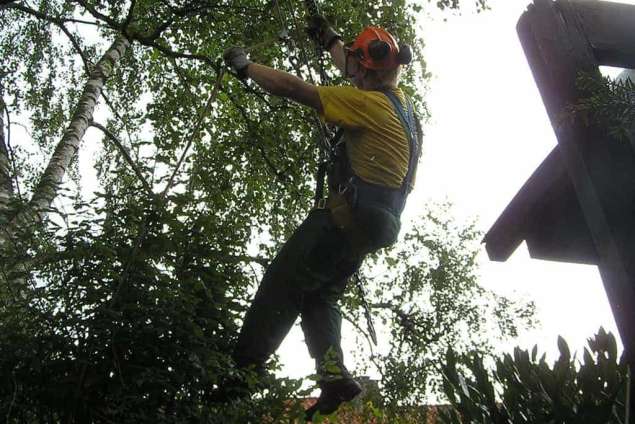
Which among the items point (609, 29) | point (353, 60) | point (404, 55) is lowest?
point (609, 29)

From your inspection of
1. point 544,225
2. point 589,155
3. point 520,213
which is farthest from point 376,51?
point 589,155

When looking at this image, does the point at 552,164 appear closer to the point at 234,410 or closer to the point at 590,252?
the point at 590,252

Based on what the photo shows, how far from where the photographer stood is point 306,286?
328 cm

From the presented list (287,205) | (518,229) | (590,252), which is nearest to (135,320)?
(518,229)

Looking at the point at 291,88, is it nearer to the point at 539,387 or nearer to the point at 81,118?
the point at 539,387

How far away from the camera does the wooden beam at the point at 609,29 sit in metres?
2.67

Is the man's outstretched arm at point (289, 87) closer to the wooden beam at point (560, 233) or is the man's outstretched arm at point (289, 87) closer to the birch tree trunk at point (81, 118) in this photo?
the wooden beam at point (560, 233)

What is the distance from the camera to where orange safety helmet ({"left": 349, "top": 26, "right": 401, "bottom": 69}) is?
3.49 metres

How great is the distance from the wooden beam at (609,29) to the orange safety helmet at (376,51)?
1072 millimetres

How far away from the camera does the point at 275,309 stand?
3264 millimetres

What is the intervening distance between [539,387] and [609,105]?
3.93 feet

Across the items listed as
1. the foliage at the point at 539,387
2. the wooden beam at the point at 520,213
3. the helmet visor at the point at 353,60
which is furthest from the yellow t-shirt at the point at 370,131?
the foliage at the point at 539,387

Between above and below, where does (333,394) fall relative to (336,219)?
below

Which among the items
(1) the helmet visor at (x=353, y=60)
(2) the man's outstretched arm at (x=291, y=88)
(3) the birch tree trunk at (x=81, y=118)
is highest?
(3) the birch tree trunk at (x=81, y=118)
